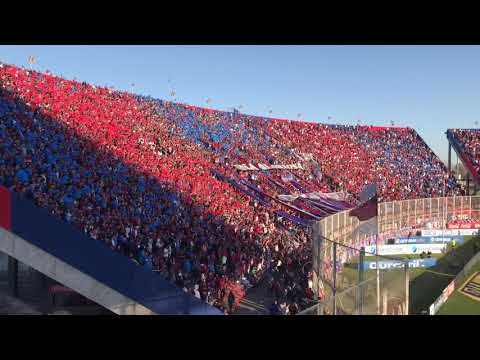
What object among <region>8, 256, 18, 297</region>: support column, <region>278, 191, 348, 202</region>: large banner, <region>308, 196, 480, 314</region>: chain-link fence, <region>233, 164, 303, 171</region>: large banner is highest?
<region>233, 164, 303, 171</region>: large banner

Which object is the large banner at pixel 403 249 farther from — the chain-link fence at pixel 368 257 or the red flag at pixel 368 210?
the red flag at pixel 368 210

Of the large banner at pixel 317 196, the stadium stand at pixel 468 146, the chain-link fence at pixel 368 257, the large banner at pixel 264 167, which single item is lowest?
the chain-link fence at pixel 368 257

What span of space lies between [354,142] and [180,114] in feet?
59.2

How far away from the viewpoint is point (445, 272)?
19484 millimetres

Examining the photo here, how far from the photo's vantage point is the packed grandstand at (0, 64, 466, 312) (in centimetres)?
1300

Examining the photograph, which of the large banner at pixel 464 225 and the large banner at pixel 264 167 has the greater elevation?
the large banner at pixel 264 167

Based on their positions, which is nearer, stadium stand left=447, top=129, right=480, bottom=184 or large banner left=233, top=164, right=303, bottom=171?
large banner left=233, top=164, right=303, bottom=171

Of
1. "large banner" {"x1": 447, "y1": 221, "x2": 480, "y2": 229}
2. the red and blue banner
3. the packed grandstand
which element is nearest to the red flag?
the packed grandstand

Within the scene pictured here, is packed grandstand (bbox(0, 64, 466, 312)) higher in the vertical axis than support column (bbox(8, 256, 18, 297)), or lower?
higher

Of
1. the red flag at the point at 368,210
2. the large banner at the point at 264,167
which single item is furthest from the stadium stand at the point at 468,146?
the red flag at the point at 368,210

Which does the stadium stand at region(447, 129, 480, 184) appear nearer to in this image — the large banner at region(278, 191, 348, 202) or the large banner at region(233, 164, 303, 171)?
the large banner at region(278, 191, 348, 202)

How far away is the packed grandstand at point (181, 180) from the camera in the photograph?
13.0m

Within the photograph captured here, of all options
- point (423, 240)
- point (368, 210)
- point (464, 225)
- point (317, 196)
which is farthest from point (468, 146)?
point (368, 210)
